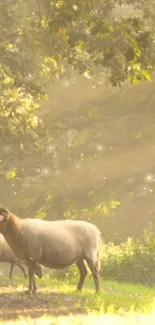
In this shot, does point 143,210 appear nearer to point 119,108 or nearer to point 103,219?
point 103,219

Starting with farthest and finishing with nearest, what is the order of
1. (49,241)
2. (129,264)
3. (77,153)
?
(77,153) < (129,264) < (49,241)

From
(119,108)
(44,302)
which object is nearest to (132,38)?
(44,302)

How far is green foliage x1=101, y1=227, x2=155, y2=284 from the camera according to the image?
77.3ft

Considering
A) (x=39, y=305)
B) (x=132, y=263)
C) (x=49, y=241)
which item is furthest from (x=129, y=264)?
(x=39, y=305)

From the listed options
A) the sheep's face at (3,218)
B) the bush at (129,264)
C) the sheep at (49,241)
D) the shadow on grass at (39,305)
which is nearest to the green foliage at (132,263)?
the bush at (129,264)

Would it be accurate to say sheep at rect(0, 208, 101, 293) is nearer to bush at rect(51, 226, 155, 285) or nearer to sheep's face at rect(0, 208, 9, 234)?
sheep's face at rect(0, 208, 9, 234)

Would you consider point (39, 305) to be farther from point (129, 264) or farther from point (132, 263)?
point (129, 264)

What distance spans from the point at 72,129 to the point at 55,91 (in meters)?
2.84

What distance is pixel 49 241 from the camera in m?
13.0

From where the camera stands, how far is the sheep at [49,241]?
41.3 ft

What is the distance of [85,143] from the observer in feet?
120

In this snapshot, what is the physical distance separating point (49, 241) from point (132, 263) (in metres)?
11.8

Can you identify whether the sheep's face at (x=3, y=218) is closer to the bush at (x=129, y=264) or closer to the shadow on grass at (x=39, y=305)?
the shadow on grass at (x=39, y=305)

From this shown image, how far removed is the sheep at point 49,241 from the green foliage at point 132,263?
9762 millimetres
